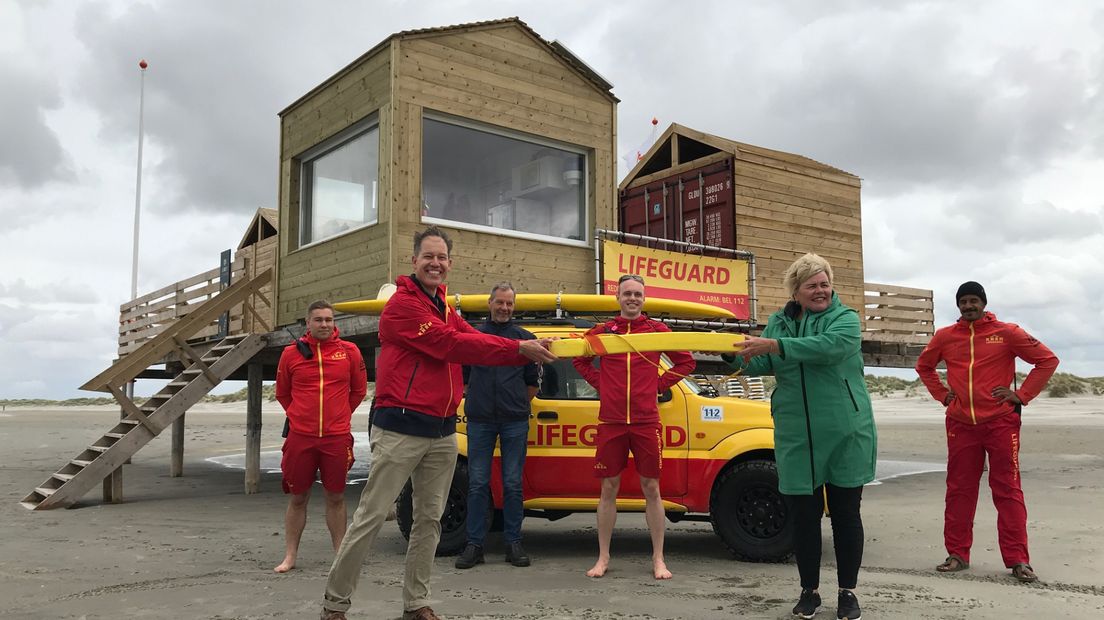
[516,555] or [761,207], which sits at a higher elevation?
[761,207]

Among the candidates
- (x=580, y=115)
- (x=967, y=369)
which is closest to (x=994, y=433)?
(x=967, y=369)

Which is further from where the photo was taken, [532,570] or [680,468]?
[680,468]

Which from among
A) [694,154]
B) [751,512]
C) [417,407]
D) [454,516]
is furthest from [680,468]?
[694,154]

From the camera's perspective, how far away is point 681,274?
11.5m

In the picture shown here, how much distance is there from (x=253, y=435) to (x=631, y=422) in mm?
8677

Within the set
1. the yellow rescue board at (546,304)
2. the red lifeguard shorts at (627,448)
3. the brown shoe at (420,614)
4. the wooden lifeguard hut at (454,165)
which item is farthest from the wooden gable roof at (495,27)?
the brown shoe at (420,614)

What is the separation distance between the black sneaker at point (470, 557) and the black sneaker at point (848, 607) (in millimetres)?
2609

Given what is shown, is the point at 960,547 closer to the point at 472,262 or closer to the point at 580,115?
the point at 472,262

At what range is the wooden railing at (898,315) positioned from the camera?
14992 millimetres

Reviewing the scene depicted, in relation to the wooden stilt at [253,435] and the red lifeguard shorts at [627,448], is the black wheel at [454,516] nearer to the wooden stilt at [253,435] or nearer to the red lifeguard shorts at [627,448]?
the red lifeguard shorts at [627,448]

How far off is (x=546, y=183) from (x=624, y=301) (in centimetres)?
554

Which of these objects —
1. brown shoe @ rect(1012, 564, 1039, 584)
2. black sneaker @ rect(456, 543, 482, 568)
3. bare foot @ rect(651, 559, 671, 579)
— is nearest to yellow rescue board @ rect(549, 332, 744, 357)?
bare foot @ rect(651, 559, 671, 579)

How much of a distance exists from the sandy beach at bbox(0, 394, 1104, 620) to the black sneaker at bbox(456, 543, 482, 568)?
0.09m

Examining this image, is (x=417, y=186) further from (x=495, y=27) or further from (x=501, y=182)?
(x=495, y=27)
